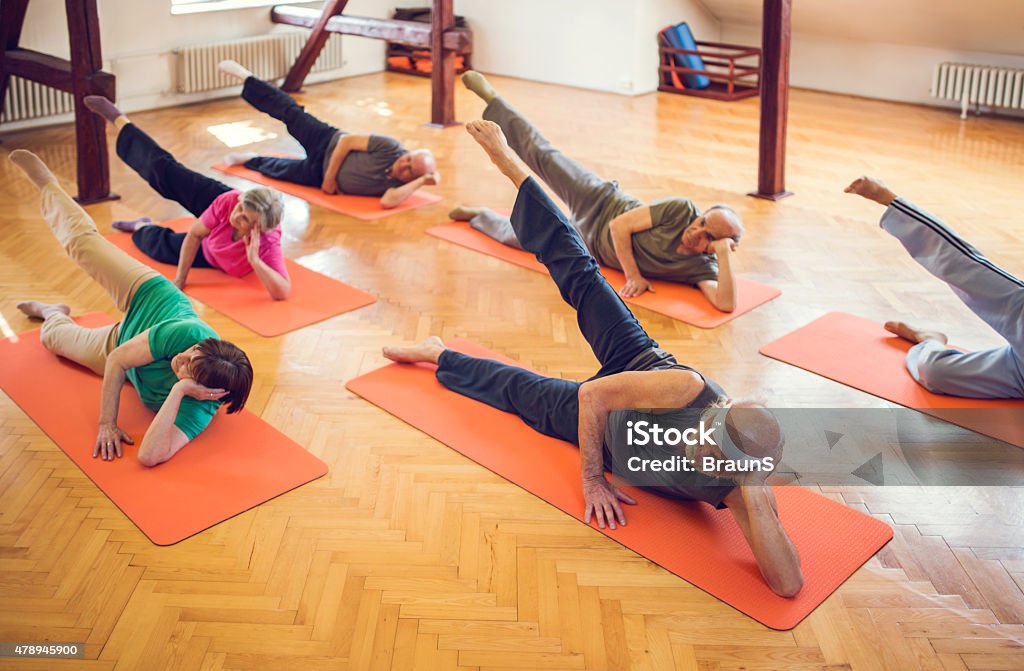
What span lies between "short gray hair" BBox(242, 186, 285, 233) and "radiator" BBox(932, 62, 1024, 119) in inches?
245

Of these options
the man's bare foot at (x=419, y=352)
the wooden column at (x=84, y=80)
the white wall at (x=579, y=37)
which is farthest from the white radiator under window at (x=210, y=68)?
the man's bare foot at (x=419, y=352)

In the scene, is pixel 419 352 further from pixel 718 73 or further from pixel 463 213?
pixel 718 73

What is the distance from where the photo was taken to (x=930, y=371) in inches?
144

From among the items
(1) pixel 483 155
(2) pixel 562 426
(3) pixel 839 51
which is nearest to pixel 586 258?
(2) pixel 562 426

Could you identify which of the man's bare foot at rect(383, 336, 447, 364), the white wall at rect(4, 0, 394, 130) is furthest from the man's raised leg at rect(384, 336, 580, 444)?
the white wall at rect(4, 0, 394, 130)

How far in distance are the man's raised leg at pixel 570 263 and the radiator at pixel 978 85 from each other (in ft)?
20.1

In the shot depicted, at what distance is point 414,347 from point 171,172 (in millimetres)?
1810

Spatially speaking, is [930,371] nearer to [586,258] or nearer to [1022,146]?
[586,258]

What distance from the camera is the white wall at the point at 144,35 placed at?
7192 mm

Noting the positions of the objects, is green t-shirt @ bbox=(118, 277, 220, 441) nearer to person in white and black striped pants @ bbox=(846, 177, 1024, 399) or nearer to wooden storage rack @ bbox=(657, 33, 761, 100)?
person in white and black striped pants @ bbox=(846, 177, 1024, 399)

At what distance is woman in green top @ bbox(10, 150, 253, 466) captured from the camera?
117 inches

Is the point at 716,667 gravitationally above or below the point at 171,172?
below

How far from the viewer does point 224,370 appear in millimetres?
2926

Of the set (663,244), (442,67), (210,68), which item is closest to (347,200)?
(442,67)
